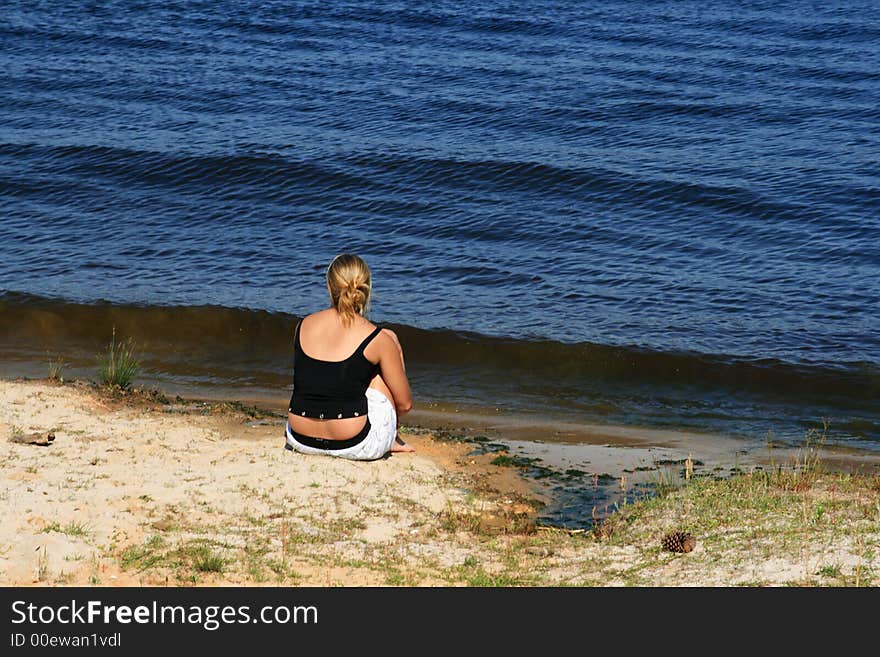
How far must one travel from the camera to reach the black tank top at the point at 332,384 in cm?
732

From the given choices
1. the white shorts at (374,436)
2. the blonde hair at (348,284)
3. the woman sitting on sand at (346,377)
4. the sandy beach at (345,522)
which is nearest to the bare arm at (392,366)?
the woman sitting on sand at (346,377)

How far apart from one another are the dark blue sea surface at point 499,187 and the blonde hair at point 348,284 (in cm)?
415

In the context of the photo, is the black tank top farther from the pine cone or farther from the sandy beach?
the pine cone

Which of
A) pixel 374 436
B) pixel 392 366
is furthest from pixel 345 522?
pixel 392 366

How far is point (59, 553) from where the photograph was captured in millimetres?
5809

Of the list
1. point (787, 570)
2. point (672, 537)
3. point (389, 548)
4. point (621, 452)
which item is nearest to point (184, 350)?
point (621, 452)

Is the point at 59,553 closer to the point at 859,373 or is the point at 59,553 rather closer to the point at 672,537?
the point at 672,537

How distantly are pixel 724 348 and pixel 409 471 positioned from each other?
5.54m

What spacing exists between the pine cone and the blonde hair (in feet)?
7.98

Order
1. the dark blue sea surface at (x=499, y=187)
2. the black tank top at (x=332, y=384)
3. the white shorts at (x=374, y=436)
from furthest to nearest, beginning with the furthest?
the dark blue sea surface at (x=499, y=187)
the white shorts at (x=374, y=436)
the black tank top at (x=332, y=384)

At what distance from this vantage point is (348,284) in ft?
23.7

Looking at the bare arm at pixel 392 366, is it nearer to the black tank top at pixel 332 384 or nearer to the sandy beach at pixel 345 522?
the black tank top at pixel 332 384

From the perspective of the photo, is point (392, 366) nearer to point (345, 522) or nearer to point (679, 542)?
point (345, 522)

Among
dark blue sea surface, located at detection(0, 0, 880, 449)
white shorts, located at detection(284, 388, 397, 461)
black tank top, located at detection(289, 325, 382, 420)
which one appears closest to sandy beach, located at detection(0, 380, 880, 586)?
white shorts, located at detection(284, 388, 397, 461)
